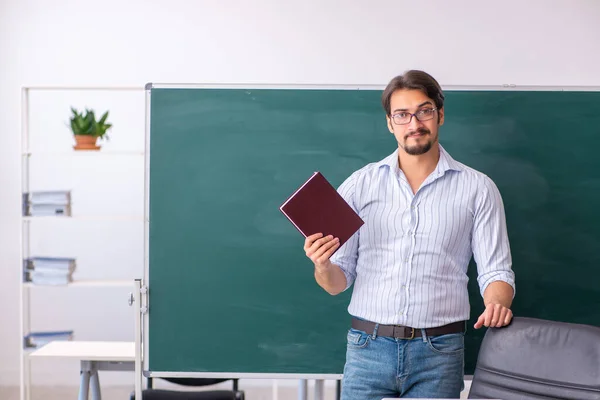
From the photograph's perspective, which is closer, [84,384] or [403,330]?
[403,330]

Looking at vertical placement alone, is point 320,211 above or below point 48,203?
above

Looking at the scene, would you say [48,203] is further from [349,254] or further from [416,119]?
[416,119]

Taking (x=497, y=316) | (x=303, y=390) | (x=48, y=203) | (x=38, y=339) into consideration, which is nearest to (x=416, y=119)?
(x=497, y=316)

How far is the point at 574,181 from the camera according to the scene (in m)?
2.79

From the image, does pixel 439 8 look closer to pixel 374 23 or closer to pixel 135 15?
pixel 374 23

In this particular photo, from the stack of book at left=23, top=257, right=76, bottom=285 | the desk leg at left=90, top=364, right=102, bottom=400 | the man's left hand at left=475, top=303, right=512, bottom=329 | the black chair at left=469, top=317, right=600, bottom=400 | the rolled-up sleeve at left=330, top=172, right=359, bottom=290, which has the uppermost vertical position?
the rolled-up sleeve at left=330, top=172, right=359, bottom=290

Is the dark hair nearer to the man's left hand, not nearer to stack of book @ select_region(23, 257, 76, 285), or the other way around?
the man's left hand

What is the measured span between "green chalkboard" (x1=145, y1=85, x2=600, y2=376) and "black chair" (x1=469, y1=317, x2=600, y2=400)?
2.85ft

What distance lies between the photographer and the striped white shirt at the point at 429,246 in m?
2.15

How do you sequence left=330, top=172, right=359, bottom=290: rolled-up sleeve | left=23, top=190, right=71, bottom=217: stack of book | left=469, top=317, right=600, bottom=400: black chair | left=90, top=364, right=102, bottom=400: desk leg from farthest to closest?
left=23, top=190, right=71, bottom=217: stack of book → left=90, top=364, right=102, bottom=400: desk leg → left=330, top=172, right=359, bottom=290: rolled-up sleeve → left=469, top=317, right=600, bottom=400: black chair

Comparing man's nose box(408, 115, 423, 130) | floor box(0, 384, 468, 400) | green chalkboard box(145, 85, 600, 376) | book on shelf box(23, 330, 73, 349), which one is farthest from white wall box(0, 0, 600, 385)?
man's nose box(408, 115, 423, 130)

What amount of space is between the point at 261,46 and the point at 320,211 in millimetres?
2749

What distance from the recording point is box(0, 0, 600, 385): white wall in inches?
175

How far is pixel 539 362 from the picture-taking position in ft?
6.13
